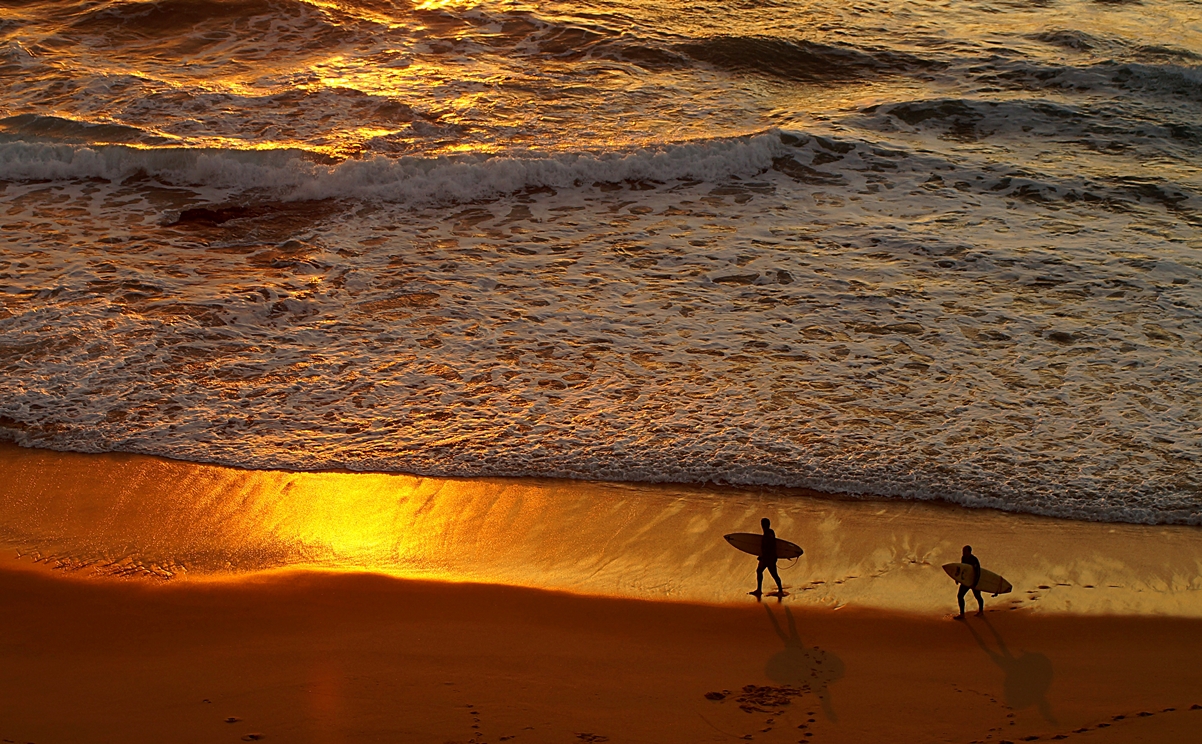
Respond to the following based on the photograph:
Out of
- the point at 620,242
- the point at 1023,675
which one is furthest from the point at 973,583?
the point at 620,242

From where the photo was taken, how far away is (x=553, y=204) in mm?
12055

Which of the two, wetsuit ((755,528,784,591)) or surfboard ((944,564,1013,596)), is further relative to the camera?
wetsuit ((755,528,784,591))

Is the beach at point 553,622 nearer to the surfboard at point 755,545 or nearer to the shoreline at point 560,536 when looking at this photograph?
the shoreline at point 560,536

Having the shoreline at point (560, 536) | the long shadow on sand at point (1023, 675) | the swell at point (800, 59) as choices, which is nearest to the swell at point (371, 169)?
the swell at point (800, 59)

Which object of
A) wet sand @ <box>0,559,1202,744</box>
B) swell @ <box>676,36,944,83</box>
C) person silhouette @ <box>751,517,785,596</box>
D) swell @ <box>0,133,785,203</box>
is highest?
swell @ <box>676,36,944,83</box>

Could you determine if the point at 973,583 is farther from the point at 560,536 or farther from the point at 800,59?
the point at 800,59

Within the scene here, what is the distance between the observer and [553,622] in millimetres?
5512

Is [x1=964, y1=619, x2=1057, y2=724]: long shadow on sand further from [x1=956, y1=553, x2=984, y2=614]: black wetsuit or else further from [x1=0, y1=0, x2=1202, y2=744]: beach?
[x1=956, y1=553, x2=984, y2=614]: black wetsuit

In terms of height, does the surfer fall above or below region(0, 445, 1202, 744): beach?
above

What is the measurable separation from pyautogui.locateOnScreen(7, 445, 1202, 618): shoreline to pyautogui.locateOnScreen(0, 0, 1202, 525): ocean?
0.75 ft

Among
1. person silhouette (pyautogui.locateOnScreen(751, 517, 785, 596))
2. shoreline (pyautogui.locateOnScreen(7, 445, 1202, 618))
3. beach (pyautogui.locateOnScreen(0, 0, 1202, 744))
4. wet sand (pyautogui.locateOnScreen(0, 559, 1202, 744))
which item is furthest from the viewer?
shoreline (pyautogui.locateOnScreen(7, 445, 1202, 618))

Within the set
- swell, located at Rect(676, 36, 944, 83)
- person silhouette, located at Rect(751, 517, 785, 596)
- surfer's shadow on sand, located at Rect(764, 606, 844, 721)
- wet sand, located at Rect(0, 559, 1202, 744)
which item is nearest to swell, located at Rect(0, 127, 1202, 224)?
swell, located at Rect(676, 36, 944, 83)

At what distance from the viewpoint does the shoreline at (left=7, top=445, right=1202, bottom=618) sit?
19.3ft

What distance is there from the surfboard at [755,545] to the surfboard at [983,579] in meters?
0.84
